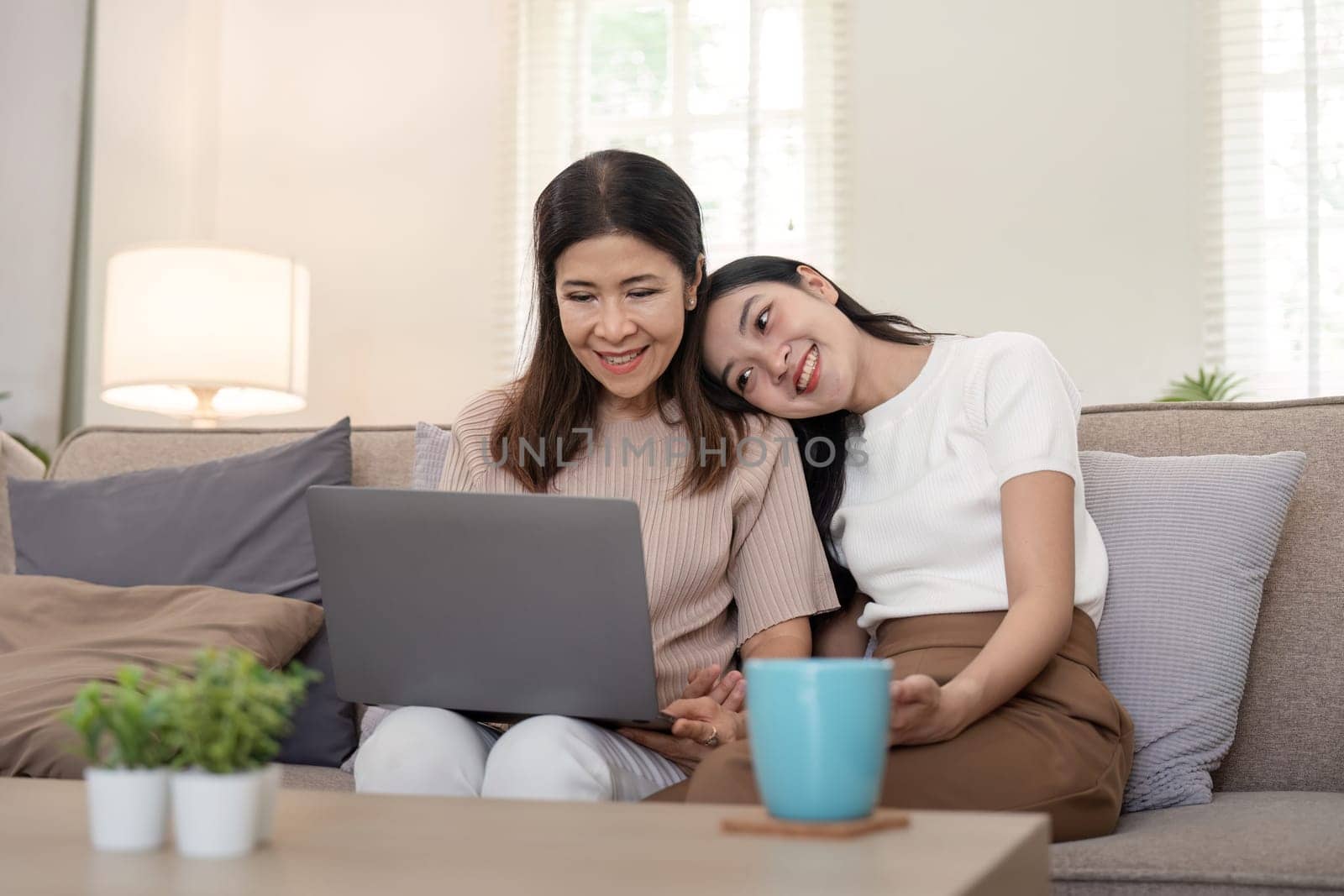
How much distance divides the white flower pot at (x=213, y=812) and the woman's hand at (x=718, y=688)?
29.8 inches

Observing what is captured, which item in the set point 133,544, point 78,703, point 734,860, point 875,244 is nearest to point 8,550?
point 133,544

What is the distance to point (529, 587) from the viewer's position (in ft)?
3.70

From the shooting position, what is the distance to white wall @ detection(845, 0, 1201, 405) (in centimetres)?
333

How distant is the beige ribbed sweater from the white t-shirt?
7cm

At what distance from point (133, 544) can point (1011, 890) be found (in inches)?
57.3

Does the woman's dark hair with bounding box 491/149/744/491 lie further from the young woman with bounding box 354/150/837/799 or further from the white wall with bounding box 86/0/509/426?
the white wall with bounding box 86/0/509/426

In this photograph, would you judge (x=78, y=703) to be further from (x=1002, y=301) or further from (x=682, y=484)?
(x=1002, y=301)

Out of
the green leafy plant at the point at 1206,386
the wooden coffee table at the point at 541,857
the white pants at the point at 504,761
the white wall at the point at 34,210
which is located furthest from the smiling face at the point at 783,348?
the white wall at the point at 34,210

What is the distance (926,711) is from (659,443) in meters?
0.60

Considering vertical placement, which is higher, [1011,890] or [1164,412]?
[1164,412]

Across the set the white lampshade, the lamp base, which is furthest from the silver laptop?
the lamp base

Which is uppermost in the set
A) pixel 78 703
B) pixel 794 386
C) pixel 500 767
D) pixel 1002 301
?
pixel 1002 301

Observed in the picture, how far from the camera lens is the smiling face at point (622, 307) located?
1505mm

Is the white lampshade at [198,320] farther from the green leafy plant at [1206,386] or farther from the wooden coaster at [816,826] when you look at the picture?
the wooden coaster at [816,826]
